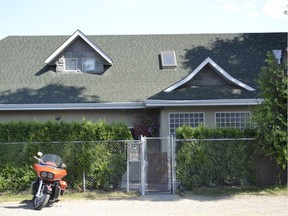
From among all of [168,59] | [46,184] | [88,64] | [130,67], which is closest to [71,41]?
[88,64]

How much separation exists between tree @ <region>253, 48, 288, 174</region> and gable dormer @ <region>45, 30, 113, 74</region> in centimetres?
853

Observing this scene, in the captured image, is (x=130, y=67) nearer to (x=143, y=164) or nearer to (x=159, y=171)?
(x=159, y=171)

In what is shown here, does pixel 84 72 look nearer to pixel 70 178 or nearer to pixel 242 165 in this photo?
pixel 70 178

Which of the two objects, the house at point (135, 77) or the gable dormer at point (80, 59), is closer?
the house at point (135, 77)

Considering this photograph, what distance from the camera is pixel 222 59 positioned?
20.3 m

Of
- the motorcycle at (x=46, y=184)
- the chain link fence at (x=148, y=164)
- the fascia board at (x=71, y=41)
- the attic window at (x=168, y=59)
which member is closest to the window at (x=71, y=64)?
the fascia board at (x=71, y=41)

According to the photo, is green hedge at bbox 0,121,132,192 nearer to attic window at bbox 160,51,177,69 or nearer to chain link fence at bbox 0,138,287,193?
chain link fence at bbox 0,138,287,193

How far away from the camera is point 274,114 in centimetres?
1277

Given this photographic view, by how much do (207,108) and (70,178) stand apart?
647 centimetres

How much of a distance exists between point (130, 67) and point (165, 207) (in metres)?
10.1

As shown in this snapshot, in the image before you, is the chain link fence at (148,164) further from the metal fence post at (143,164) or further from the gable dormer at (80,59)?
the gable dormer at (80,59)

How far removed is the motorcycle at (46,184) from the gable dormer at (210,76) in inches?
298

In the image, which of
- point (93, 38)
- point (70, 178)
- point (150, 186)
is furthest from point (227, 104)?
point (93, 38)

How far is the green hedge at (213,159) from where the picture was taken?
43.4ft
